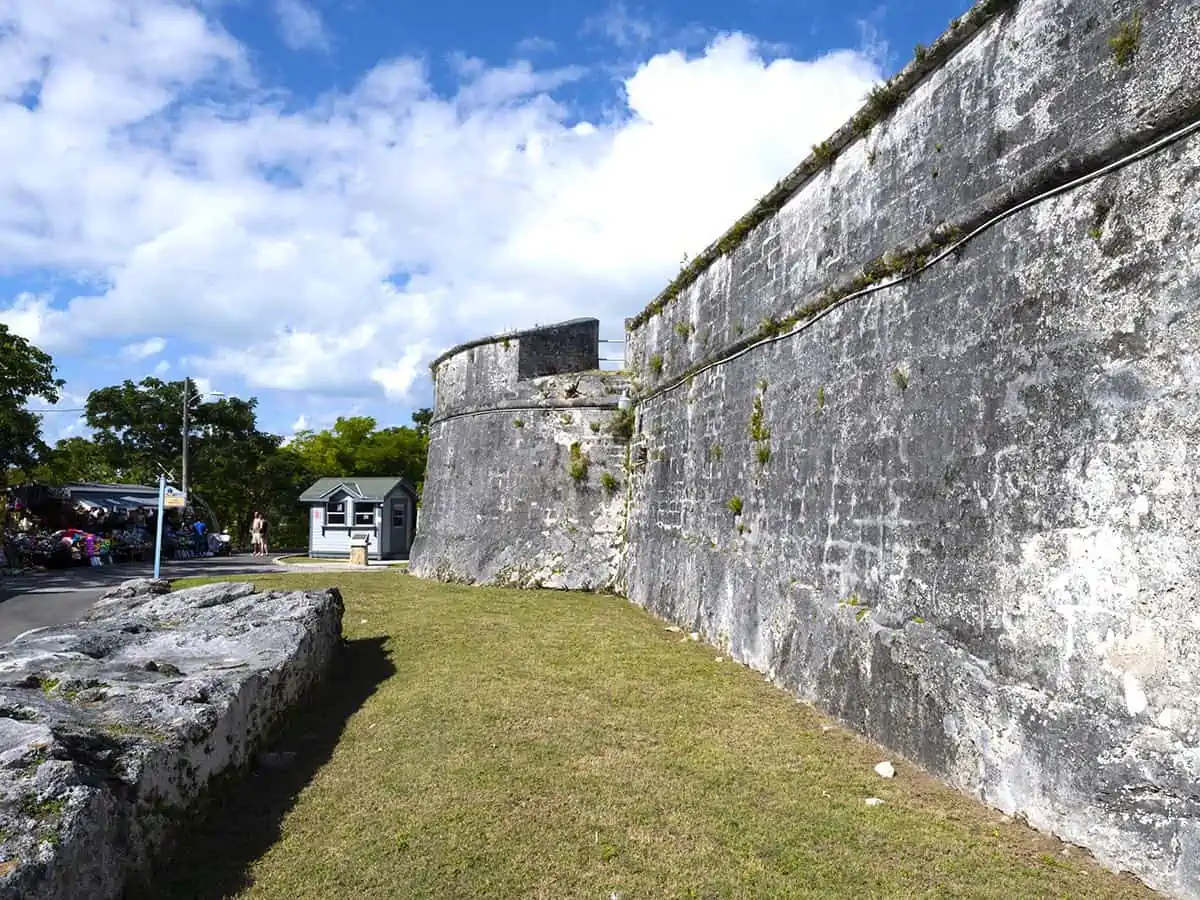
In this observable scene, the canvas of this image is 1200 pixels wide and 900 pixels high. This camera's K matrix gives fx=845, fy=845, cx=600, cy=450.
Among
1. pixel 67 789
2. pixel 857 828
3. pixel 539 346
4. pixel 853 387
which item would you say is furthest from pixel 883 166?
pixel 539 346

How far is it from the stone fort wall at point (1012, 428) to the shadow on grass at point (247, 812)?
368 centimetres

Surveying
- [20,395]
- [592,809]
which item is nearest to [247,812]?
[592,809]

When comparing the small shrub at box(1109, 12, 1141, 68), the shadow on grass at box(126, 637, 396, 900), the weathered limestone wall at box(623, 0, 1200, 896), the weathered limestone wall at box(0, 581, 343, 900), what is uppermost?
the small shrub at box(1109, 12, 1141, 68)

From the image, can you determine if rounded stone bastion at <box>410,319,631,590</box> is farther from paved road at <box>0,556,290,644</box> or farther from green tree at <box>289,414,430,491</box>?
green tree at <box>289,414,430,491</box>

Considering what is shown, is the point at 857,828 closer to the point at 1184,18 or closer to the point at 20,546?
the point at 1184,18

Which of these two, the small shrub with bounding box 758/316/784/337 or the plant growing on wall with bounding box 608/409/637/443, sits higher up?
the small shrub with bounding box 758/316/784/337

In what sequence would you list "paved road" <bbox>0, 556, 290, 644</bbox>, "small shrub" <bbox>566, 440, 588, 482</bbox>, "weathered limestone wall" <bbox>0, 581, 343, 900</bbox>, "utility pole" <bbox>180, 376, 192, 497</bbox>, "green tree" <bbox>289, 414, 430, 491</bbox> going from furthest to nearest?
"green tree" <bbox>289, 414, 430, 491</bbox>
"utility pole" <bbox>180, 376, 192, 497</bbox>
"small shrub" <bbox>566, 440, 588, 482</bbox>
"paved road" <bbox>0, 556, 290, 644</bbox>
"weathered limestone wall" <bbox>0, 581, 343, 900</bbox>

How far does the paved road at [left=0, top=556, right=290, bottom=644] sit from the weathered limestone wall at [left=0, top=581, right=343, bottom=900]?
424 centimetres

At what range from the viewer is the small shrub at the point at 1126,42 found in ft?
13.4

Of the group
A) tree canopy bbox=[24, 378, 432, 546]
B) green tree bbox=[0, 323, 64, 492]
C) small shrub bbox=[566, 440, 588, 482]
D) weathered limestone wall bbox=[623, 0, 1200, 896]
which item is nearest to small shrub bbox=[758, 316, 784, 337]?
weathered limestone wall bbox=[623, 0, 1200, 896]

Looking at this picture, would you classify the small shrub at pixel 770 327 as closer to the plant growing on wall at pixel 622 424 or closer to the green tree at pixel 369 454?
the plant growing on wall at pixel 622 424

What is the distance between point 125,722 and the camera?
4188 millimetres

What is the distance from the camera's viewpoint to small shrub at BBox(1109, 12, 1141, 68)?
409 cm

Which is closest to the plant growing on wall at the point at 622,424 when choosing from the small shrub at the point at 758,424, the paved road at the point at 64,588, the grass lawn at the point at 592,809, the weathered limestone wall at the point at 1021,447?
the small shrub at the point at 758,424
